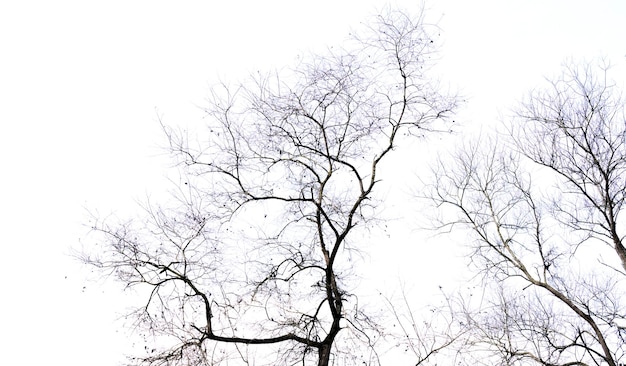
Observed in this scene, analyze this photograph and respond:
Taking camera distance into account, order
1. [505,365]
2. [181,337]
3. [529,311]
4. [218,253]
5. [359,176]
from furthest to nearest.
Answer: [529,311]
[505,365]
[359,176]
[218,253]
[181,337]

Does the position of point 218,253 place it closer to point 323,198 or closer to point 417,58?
point 323,198

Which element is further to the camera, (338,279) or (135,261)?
(338,279)

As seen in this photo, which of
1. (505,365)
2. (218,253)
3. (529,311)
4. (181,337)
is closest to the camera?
(181,337)

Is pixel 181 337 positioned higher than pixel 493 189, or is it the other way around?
pixel 493 189

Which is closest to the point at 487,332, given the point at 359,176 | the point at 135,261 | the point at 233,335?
the point at 359,176

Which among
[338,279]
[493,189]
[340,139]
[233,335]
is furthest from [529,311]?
[233,335]

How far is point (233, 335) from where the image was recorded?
6930 millimetres

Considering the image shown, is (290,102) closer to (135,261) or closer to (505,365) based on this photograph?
(135,261)

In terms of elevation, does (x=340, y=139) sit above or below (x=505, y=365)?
above

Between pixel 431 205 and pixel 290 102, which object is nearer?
pixel 290 102

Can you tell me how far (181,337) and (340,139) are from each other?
3265 mm

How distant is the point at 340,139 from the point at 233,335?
293cm

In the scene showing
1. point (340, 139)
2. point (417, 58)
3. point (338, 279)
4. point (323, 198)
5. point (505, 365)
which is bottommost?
point (505, 365)

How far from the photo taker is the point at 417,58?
318 inches
